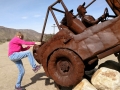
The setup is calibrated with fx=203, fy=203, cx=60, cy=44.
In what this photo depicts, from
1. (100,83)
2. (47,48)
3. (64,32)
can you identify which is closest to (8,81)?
(47,48)

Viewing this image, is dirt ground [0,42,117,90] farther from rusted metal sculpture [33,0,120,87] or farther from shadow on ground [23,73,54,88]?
rusted metal sculpture [33,0,120,87]

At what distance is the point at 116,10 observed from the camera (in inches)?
226

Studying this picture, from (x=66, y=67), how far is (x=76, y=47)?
696 millimetres

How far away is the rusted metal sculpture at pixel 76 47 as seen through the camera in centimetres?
513

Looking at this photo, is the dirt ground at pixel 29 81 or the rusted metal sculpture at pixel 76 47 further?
the dirt ground at pixel 29 81

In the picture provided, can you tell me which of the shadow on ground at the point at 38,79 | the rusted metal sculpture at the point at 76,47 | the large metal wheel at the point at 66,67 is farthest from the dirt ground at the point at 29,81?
the rusted metal sculpture at the point at 76,47

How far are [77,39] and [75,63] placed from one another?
0.63 m

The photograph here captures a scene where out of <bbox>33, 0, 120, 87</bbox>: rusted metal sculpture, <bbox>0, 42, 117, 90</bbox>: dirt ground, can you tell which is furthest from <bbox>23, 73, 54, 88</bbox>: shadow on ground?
<bbox>33, 0, 120, 87</bbox>: rusted metal sculpture

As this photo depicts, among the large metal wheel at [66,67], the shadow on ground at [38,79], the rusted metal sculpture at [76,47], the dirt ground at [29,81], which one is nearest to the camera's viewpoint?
the rusted metal sculpture at [76,47]

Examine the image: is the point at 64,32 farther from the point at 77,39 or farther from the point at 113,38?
the point at 113,38

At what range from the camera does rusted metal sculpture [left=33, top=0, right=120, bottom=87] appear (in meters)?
5.13

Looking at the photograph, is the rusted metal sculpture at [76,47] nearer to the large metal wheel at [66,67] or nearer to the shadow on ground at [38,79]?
the large metal wheel at [66,67]

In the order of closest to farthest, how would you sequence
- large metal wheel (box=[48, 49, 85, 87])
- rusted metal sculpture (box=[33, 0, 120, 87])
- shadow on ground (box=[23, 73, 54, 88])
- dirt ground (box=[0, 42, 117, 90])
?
rusted metal sculpture (box=[33, 0, 120, 87]) → large metal wheel (box=[48, 49, 85, 87]) → dirt ground (box=[0, 42, 117, 90]) → shadow on ground (box=[23, 73, 54, 88])

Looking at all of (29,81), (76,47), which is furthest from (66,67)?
(29,81)
